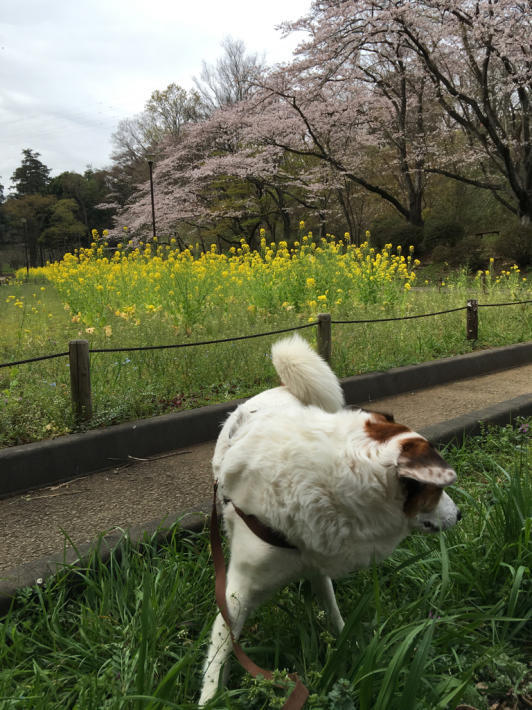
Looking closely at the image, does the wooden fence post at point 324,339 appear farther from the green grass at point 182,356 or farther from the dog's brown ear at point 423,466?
the dog's brown ear at point 423,466

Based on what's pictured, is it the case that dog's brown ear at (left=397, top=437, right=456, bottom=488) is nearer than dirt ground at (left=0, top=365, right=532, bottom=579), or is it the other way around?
dog's brown ear at (left=397, top=437, right=456, bottom=488)

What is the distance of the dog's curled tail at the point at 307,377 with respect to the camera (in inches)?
76.6

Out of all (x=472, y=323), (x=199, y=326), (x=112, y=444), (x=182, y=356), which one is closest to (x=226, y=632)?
(x=112, y=444)

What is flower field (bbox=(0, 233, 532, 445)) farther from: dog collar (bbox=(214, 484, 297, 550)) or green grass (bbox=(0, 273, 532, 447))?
dog collar (bbox=(214, 484, 297, 550))

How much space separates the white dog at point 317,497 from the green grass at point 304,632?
21 centimetres

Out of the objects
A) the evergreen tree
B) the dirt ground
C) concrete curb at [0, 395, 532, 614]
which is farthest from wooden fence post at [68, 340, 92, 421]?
the evergreen tree

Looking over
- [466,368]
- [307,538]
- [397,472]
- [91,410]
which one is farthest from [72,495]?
[466,368]

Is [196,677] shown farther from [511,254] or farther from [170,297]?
[511,254]

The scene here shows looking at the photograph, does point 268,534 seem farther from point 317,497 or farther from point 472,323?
point 472,323

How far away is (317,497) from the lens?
4.59 ft

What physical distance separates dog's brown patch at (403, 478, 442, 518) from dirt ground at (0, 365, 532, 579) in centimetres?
156

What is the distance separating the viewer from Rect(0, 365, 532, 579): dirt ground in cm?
275

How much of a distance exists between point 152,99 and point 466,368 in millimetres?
30611

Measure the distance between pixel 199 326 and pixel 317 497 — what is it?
522 centimetres
